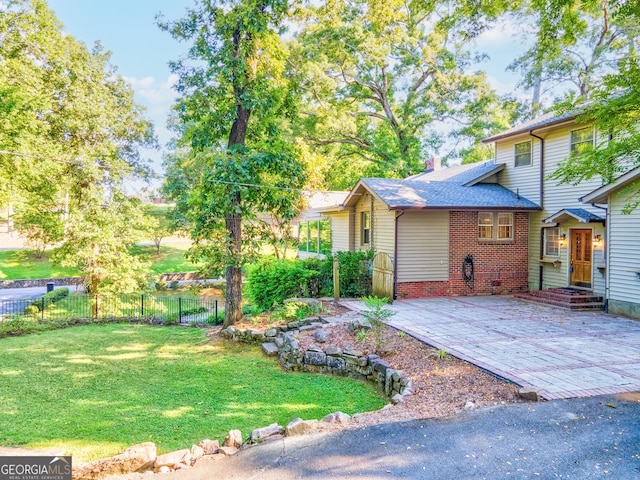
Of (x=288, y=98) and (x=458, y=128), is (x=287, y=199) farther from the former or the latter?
(x=458, y=128)

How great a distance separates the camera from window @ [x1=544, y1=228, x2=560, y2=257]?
1355 cm

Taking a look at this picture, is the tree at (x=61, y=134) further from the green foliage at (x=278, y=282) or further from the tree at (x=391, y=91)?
the tree at (x=391, y=91)

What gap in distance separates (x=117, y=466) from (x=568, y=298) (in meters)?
12.3

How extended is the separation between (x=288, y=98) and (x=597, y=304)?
35.6 feet

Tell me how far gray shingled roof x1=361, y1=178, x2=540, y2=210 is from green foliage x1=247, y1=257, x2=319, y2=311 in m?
3.58

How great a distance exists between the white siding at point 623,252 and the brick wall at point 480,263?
11.4ft

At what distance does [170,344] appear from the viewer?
10484 millimetres

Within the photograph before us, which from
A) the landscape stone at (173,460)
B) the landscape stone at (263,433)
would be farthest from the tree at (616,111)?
the landscape stone at (173,460)

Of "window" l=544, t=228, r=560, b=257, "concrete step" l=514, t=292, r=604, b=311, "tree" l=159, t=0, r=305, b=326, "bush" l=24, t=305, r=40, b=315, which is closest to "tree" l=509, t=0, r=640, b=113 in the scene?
"window" l=544, t=228, r=560, b=257

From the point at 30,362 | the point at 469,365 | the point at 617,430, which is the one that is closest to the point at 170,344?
the point at 30,362

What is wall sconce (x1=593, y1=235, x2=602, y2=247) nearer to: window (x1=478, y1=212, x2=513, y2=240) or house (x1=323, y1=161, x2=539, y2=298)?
house (x1=323, y1=161, x2=539, y2=298)

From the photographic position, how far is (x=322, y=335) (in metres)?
8.88

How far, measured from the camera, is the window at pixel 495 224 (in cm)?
1388

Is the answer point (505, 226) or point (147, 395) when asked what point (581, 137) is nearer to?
point (505, 226)
